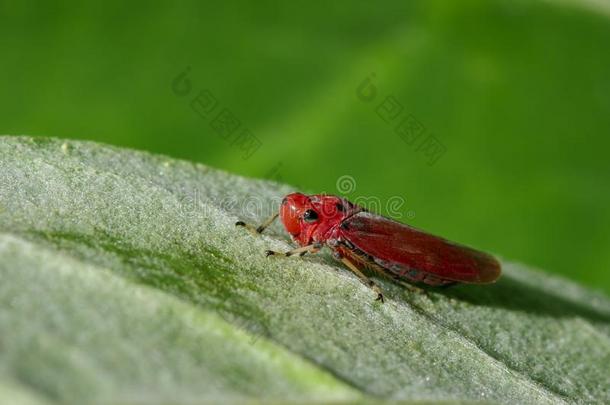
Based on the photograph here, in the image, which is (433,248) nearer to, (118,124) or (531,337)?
Result: (531,337)

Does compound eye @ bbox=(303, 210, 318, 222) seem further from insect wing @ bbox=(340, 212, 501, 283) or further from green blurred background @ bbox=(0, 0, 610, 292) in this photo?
green blurred background @ bbox=(0, 0, 610, 292)

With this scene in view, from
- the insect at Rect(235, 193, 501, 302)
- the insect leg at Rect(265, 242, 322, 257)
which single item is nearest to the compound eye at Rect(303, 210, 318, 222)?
the insect at Rect(235, 193, 501, 302)

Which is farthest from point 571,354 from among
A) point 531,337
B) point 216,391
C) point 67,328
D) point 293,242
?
point 67,328

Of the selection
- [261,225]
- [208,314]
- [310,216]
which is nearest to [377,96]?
[310,216]

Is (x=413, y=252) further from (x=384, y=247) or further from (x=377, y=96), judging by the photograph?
(x=377, y=96)

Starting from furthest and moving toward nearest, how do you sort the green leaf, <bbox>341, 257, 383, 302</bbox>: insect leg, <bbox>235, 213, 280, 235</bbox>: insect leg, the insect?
1. the insect
2. <bbox>235, 213, 280, 235</bbox>: insect leg
3. <bbox>341, 257, 383, 302</bbox>: insect leg
4. the green leaf

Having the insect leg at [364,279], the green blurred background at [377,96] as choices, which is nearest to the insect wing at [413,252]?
the insect leg at [364,279]
